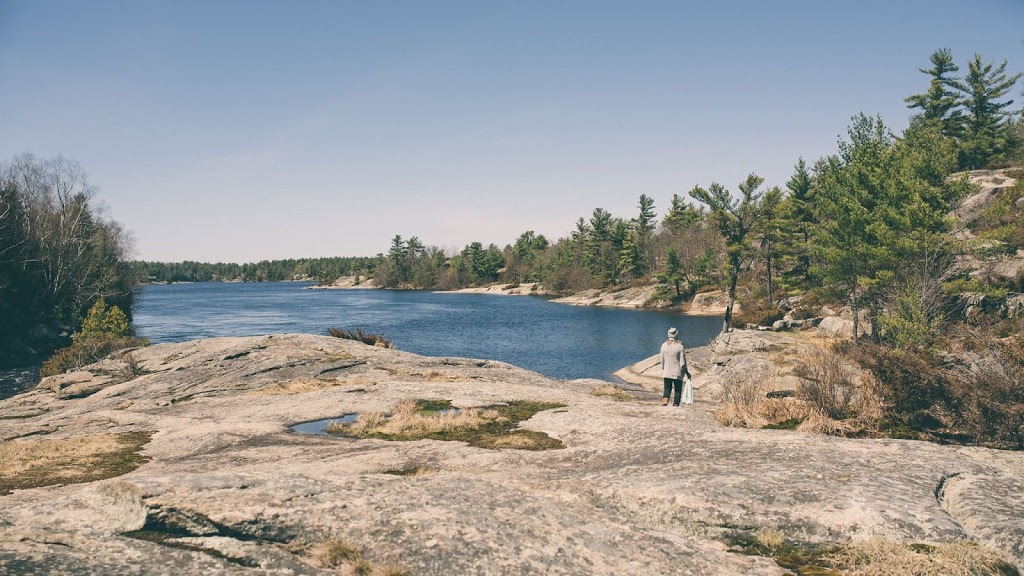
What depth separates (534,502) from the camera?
7.97 metres

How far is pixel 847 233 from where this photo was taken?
128ft

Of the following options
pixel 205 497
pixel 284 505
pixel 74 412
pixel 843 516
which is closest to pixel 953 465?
pixel 843 516

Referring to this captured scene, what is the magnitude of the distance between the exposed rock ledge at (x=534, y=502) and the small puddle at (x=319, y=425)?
158cm

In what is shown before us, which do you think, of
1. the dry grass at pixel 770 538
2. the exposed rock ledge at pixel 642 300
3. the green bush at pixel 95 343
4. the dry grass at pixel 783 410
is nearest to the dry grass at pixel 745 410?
the dry grass at pixel 783 410

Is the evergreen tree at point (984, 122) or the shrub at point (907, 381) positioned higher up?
the evergreen tree at point (984, 122)

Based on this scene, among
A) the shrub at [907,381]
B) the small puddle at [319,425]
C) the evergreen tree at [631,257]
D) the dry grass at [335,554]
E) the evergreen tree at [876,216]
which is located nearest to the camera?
the dry grass at [335,554]

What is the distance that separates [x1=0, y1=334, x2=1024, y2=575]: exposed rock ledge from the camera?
6273mm

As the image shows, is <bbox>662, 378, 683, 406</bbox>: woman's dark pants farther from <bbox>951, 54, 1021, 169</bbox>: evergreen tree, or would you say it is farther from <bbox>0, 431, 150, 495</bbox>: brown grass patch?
<bbox>951, 54, 1021, 169</bbox>: evergreen tree

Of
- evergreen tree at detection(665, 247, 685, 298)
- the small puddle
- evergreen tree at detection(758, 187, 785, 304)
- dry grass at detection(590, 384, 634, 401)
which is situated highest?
evergreen tree at detection(758, 187, 785, 304)

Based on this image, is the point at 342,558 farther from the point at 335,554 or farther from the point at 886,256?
the point at 886,256

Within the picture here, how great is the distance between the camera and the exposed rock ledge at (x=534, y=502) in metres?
6.27

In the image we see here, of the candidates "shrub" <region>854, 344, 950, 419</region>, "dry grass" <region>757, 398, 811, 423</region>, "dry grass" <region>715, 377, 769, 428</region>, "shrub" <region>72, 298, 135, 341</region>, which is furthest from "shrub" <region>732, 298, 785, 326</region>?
"shrub" <region>72, 298, 135, 341</region>

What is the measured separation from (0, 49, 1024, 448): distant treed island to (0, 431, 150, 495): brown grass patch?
17.1 m

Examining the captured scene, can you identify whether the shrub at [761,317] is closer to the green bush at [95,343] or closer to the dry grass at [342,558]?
the green bush at [95,343]
